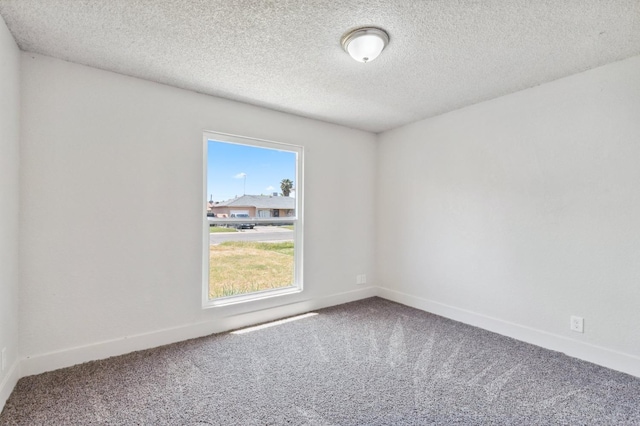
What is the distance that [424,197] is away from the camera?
12.6 ft

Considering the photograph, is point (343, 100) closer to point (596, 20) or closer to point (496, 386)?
point (596, 20)

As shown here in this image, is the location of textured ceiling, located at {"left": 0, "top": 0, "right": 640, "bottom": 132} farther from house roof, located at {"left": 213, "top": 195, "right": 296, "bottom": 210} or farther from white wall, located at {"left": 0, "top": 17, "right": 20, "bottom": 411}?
house roof, located at {"left": 213, "top": 195, "right": 296, "bottom": 210}

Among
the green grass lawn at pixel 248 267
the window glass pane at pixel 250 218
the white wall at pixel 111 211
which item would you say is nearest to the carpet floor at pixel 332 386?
the white wall at pixel 111 211

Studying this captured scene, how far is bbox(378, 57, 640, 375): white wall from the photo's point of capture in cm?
237

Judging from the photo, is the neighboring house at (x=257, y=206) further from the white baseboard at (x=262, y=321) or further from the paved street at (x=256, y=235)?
the white baseboard at (x=262, y=321)

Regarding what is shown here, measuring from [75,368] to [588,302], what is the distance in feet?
13.5

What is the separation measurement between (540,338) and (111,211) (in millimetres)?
3915

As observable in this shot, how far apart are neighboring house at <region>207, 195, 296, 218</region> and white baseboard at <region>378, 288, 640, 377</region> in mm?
1966

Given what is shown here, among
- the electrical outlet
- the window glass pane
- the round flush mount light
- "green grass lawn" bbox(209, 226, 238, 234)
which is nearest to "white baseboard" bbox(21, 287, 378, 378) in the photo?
the window glass pane

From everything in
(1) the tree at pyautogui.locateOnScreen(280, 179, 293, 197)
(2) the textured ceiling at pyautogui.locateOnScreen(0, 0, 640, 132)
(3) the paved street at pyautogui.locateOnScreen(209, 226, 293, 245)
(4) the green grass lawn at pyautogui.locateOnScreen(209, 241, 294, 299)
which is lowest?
(4) the green grass lawn at pyautogui.locateOnScreen(209, 241, 294, 299)

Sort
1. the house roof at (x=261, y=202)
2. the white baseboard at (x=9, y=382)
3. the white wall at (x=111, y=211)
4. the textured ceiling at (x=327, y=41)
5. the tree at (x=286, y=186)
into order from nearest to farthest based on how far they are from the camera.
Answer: the textured ceiling at (x=327, y=41), the white baseboard at (x=9, y=382), the white wall at (x=111, y=211), the house roof at (x=261, y=202), the tree at (x=286, y=186)

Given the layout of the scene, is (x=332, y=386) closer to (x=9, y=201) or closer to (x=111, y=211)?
(x=111, y=211)

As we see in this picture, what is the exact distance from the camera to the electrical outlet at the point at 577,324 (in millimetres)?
2553

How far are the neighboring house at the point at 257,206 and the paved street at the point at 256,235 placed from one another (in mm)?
166
